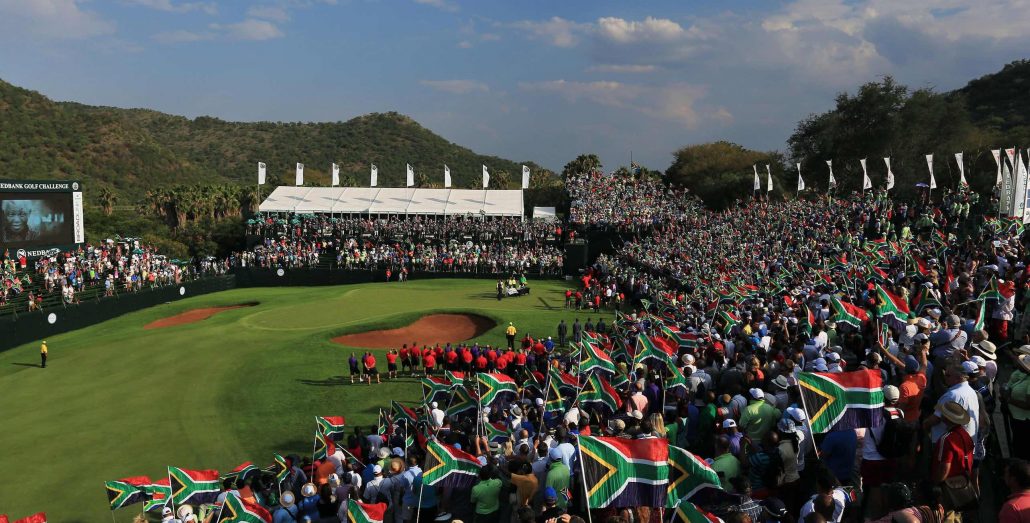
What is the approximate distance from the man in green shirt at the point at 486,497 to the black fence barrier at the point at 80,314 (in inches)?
1430

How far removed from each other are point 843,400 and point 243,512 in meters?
9.83

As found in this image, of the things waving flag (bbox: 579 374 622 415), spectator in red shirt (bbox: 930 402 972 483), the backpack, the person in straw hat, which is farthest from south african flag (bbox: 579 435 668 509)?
waving flag (bbox: 579 374 622 415)

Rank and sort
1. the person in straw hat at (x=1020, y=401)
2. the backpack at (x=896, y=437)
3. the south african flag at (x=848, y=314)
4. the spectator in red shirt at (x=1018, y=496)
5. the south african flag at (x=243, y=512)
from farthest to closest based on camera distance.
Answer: the south african flag at (x=848, y=314) < the south african flag at (x=243, y=512) < the backpack at (x=896, y=437) < the person in straw hat at (x=1020, y=401) < the spectator in red shirt at (x=1018, y=496)

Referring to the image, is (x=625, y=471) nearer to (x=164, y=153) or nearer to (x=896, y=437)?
(x=896, y=437)

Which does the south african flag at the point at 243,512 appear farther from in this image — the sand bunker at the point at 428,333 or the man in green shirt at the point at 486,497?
Result: the sand bunker at the point at 428,333

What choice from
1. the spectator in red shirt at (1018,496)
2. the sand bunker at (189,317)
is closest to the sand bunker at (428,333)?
the sand bunker at (189,317)

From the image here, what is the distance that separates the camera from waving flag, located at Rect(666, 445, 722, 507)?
8.77 meters

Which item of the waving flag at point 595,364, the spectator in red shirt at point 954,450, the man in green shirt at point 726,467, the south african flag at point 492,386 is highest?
the spectator in red shirt at point 954,450

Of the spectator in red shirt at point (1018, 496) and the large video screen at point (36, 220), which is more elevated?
the large video screen at point (36, 220)

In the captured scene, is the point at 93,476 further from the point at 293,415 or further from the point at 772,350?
the point at 772,350

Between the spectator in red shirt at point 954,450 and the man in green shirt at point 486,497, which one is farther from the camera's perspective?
the man in green shirt at point 486,497

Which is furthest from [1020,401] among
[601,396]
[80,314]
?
[80,314]

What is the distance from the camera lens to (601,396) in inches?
587

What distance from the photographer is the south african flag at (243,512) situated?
11930 mm
